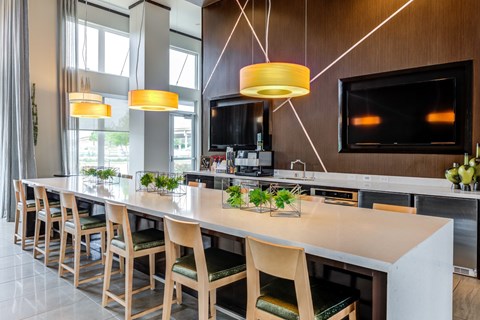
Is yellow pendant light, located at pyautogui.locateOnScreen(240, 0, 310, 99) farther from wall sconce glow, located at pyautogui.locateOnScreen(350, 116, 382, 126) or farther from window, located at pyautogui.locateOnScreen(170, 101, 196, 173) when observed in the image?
window, located at pyautogui.locateOnScreen(170, 101, 196, 173)

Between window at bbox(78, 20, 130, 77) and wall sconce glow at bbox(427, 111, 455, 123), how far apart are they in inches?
256

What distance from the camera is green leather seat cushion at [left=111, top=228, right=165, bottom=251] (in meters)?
2.62

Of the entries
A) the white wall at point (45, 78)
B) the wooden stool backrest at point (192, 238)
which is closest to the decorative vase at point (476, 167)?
the wooden stool backrest at point (192, 238)

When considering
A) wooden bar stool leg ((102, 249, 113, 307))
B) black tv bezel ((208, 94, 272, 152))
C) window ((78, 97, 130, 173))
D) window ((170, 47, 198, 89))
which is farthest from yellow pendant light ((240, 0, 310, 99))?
window ((170, 47, 198, 89))

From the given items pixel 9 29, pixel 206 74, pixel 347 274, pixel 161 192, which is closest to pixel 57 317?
pixel 161 192

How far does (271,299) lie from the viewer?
169 centimetres

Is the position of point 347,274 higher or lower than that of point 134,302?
higher

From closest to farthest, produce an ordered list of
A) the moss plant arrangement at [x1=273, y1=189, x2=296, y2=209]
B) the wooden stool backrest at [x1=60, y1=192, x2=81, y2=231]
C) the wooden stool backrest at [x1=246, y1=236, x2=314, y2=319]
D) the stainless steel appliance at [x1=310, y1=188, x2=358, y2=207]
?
the wooden stool backrest at [x1=246, y1=236, x2=314, y2=319] < the moss plant arrangement at [x1=273, y1=189, x2=296, y2=209] < the wooden stool backrest at [x1=60, y1=192, x2=81, y2=231] < the stainless steel appliance at [x1=310, y1=188, x2=358, y2=207]

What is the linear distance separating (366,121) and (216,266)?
337 cm

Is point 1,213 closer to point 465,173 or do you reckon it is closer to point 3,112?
point 3,112

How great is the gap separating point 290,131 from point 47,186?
3.52 m

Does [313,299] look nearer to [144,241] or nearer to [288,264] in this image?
[288,264]

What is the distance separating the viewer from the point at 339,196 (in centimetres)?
426

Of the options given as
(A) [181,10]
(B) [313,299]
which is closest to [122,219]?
(B) [313,299]
